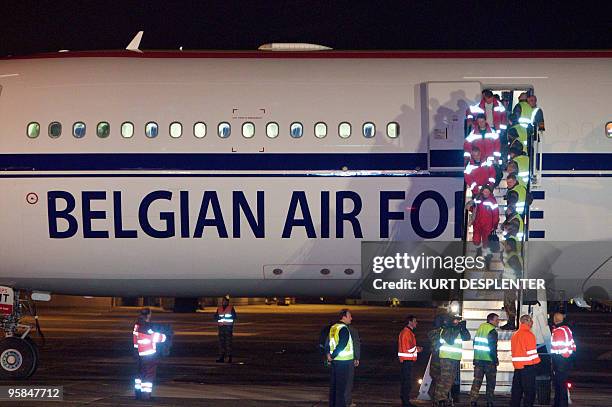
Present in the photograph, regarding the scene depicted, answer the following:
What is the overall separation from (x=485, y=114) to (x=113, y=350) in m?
16.5

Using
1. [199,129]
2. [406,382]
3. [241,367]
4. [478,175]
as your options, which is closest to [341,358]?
[406,382]

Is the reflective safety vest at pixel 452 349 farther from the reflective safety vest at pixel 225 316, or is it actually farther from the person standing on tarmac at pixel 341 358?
the reflective safety vest at pixel 225 316

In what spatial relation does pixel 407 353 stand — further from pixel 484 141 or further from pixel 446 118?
pixel 446 118

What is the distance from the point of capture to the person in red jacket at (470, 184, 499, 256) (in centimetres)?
1984

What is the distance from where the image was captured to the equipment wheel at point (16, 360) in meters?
22.7

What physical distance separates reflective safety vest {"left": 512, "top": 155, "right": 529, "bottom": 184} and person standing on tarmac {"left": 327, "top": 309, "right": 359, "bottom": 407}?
444cm

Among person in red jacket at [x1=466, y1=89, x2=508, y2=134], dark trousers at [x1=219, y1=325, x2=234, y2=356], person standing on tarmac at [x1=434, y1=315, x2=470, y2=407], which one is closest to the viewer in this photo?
person standing on tarmac at [x1=434, y1=315, x2=470, y2=407]

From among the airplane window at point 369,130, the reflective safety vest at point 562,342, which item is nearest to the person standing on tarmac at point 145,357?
the airplane window at point 369,130

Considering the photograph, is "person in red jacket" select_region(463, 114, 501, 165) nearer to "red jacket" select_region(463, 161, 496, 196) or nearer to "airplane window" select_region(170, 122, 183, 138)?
"red jacket" select_region(463, 161, 496, 196)

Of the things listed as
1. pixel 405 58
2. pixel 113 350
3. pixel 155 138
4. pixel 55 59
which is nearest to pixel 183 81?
pixel 155 138

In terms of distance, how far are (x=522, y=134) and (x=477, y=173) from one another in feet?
4.20

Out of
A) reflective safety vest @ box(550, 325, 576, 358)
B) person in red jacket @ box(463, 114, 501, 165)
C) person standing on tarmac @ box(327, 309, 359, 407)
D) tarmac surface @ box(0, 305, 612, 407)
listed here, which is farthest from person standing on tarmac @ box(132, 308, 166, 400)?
reflective safety vest @ box(550, 325, 576, 358)

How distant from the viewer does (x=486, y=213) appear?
19.8 metres

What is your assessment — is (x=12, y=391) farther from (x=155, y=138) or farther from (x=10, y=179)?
(x=155, y=138)
